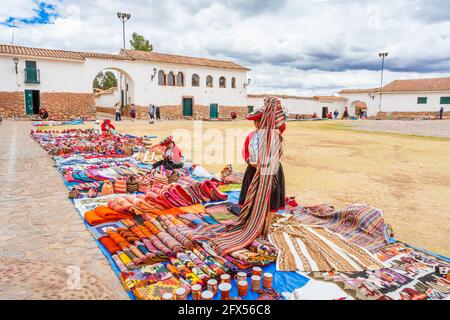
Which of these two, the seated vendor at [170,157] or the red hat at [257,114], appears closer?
the red hat at [257,114]

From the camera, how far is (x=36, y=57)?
23625 millimetres

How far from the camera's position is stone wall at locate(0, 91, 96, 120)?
76.6ft

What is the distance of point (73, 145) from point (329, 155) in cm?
819

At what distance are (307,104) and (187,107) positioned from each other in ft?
64.9

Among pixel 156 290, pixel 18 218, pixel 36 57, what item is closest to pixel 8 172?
pixel 18 218

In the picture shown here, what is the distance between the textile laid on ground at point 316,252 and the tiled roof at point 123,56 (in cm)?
2628

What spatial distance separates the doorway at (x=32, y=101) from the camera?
943 inches

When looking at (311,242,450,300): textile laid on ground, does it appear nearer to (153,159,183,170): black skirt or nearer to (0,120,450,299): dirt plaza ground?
(0,120,450,299): dirt plaza ground

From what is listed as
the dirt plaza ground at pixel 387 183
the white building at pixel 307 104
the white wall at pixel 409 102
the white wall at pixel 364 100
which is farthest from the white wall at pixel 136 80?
the white wall at pixel 409 102

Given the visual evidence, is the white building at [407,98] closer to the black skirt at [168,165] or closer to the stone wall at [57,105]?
the stone wall at [57,105]

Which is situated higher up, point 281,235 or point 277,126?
point 277,126

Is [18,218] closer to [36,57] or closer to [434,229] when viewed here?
[434,229]

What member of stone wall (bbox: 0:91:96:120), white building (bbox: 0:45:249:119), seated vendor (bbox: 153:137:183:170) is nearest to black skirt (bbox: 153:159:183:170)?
seated vendor (bbox: 153:137:183:170)

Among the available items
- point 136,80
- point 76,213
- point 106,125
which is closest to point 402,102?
Result: point 136,80
